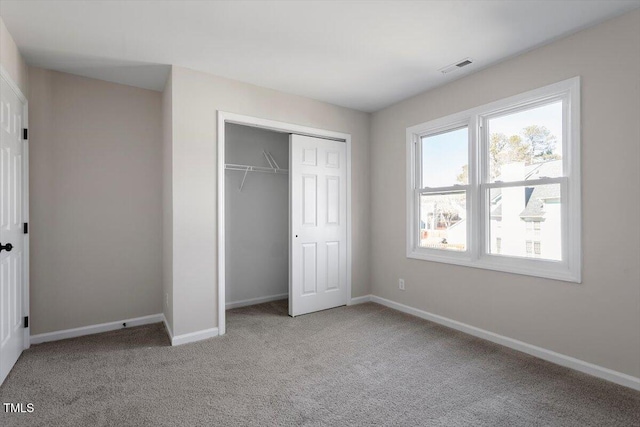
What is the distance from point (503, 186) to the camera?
301 centimetres

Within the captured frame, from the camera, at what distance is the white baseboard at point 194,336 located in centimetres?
298

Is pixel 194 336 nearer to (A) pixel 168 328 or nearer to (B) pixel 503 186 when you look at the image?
(A) pixel 168 328

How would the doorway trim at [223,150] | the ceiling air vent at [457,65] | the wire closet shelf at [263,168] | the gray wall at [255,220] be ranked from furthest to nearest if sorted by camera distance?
the gray wall at [255,220], the wire closet shelf at [263,168], the doorway trim at [223,150], the ceiling air vent at [457,65]

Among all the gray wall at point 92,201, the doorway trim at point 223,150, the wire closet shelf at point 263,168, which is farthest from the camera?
the wire closet shelf at point 263,168

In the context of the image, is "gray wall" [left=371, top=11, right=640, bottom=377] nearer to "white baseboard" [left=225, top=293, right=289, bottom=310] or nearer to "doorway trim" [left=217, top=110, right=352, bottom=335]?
"doorway trim" [left=217, top=110, right=352, bottom=335]

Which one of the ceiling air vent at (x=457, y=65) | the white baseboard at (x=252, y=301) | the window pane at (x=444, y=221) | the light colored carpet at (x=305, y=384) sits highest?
the ceiling air vent at (x=457, y=65)

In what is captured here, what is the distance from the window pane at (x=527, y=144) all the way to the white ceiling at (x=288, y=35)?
1.87 ft

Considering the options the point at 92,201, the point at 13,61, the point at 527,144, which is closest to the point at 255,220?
the point at 92,201

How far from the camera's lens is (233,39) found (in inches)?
102

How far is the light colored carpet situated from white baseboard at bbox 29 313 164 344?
12cm

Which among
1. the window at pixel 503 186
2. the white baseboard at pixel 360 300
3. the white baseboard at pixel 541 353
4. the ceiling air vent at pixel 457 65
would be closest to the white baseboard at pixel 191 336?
the white baseboard at pixel 360 300

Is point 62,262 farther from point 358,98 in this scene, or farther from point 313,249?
point 358,98

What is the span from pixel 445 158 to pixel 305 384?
2740 millimetres

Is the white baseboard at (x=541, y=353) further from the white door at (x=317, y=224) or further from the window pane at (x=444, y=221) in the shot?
the white door at (x=317, y=224)
